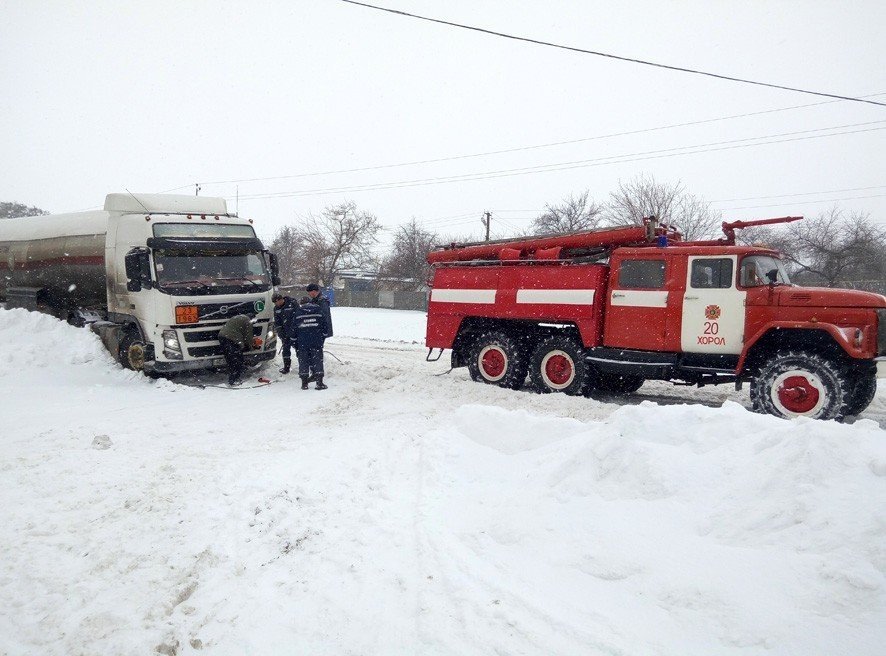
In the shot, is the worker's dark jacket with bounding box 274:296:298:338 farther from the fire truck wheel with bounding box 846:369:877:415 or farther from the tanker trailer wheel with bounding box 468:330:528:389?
the fire truck wheel with bounding box 846:369:877:415

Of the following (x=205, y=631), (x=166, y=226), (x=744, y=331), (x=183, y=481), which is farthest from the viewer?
(x=166, y=226)

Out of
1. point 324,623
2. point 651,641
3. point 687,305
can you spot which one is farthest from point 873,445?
point 687,305

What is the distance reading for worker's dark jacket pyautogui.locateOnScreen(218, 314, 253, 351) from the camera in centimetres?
1037

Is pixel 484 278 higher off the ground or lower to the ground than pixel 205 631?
higher

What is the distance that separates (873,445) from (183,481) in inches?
221

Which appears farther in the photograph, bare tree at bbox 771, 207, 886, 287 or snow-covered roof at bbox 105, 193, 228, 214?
bare tree at bbox 771, 207, 886, 287

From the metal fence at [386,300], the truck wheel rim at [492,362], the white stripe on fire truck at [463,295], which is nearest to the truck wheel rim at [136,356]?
the white stripe on fire truck at [463,295]

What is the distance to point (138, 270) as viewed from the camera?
33.3ft

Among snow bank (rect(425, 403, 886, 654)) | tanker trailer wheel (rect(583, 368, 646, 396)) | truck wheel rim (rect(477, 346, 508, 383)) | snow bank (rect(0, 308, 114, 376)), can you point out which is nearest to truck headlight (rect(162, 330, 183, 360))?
snow bank (rect(0, 308, 114, 376))

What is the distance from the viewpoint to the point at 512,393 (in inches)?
379

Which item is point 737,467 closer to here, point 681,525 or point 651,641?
point 681,525

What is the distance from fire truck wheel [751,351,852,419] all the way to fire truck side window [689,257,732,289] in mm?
1299

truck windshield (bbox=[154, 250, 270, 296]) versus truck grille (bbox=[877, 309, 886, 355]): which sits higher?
truck windshield (bbox=[154, 250, 270, 296])

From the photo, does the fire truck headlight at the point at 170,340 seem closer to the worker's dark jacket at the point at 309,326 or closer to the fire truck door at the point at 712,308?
the worker's dark jacket at the point at 309,326
